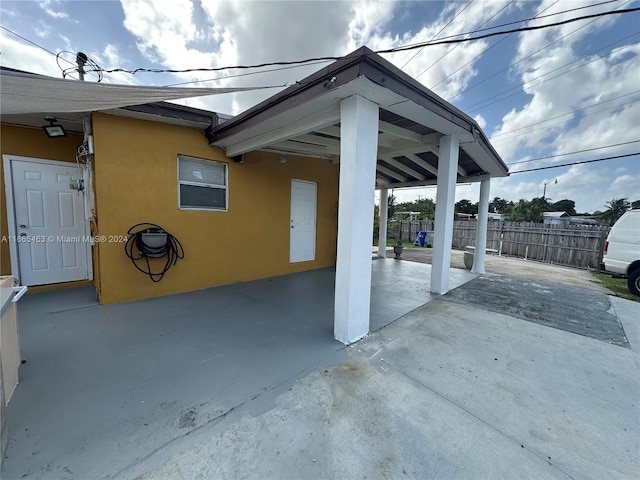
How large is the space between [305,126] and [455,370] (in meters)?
3.09

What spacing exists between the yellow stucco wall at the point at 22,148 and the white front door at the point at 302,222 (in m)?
4.01

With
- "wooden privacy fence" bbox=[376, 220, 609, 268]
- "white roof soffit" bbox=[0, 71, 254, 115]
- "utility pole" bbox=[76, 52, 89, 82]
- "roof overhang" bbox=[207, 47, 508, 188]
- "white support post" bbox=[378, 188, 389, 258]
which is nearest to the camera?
"white roof soffit" bbox=[0, 71, 254, 115]

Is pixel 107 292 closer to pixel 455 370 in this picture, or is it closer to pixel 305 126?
pixel 305 126

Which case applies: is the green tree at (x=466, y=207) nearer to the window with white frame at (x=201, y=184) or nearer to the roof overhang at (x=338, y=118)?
the roof overhang at (x=338, y=118)

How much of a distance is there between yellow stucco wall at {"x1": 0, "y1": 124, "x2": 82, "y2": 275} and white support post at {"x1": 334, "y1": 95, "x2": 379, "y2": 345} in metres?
4.74

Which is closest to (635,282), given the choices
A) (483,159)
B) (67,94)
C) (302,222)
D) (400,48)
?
(483,159)

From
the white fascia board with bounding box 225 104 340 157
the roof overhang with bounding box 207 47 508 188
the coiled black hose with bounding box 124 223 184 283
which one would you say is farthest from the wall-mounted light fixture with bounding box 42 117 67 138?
the white fascia board with bounding box 225 104 340 157

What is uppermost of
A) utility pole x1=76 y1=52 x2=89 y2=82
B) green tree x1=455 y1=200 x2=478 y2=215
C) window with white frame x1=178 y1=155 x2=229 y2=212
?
utility pole x1=76 y1=52 x2=89 y2=82

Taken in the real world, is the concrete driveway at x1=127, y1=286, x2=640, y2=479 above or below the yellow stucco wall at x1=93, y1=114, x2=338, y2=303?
below

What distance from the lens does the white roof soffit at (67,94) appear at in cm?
206

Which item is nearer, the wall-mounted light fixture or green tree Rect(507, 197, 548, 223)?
the wall-mounted light fixture

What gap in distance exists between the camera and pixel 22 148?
3.79 m

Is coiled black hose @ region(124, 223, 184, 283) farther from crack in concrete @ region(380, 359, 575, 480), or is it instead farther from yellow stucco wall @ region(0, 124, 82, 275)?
crack in concrete @ region(380, 359, 575, 480)

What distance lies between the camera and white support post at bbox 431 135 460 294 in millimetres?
4164
